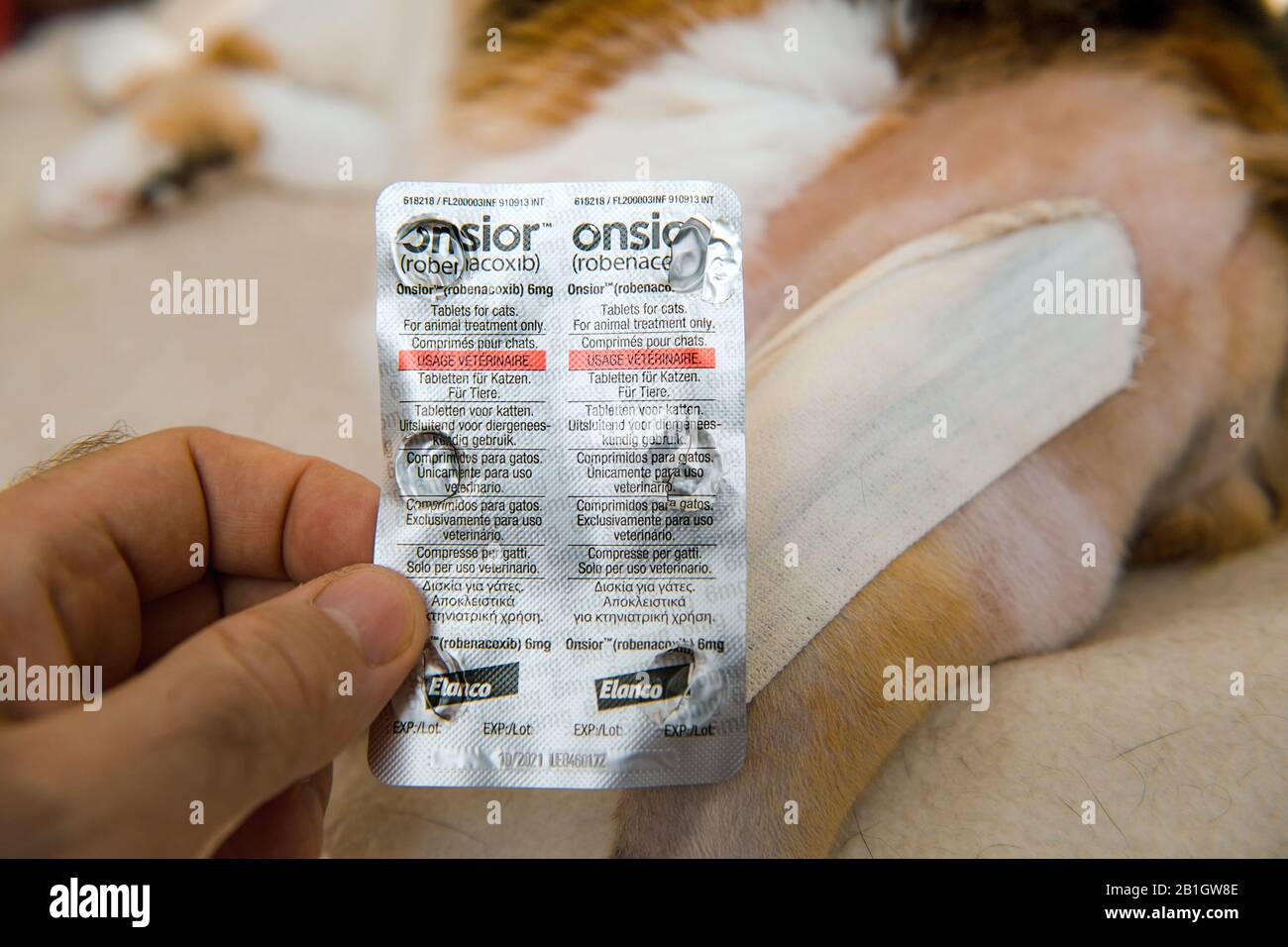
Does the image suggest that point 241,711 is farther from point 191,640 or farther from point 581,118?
point 581,118

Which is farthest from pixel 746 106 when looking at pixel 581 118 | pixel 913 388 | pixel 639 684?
pixel 639 684

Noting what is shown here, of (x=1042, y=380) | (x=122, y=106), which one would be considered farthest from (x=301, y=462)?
(x=122, y=106)

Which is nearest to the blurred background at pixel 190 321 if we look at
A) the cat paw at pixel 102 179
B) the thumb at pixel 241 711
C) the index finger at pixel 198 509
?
the cat paw at pixel 102 179

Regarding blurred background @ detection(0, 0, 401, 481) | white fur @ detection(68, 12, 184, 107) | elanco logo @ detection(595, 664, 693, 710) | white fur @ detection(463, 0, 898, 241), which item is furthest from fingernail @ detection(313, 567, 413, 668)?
white fur @ detection(68, 12, 184, 107)

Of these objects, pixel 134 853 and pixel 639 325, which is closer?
pixel 134 853
